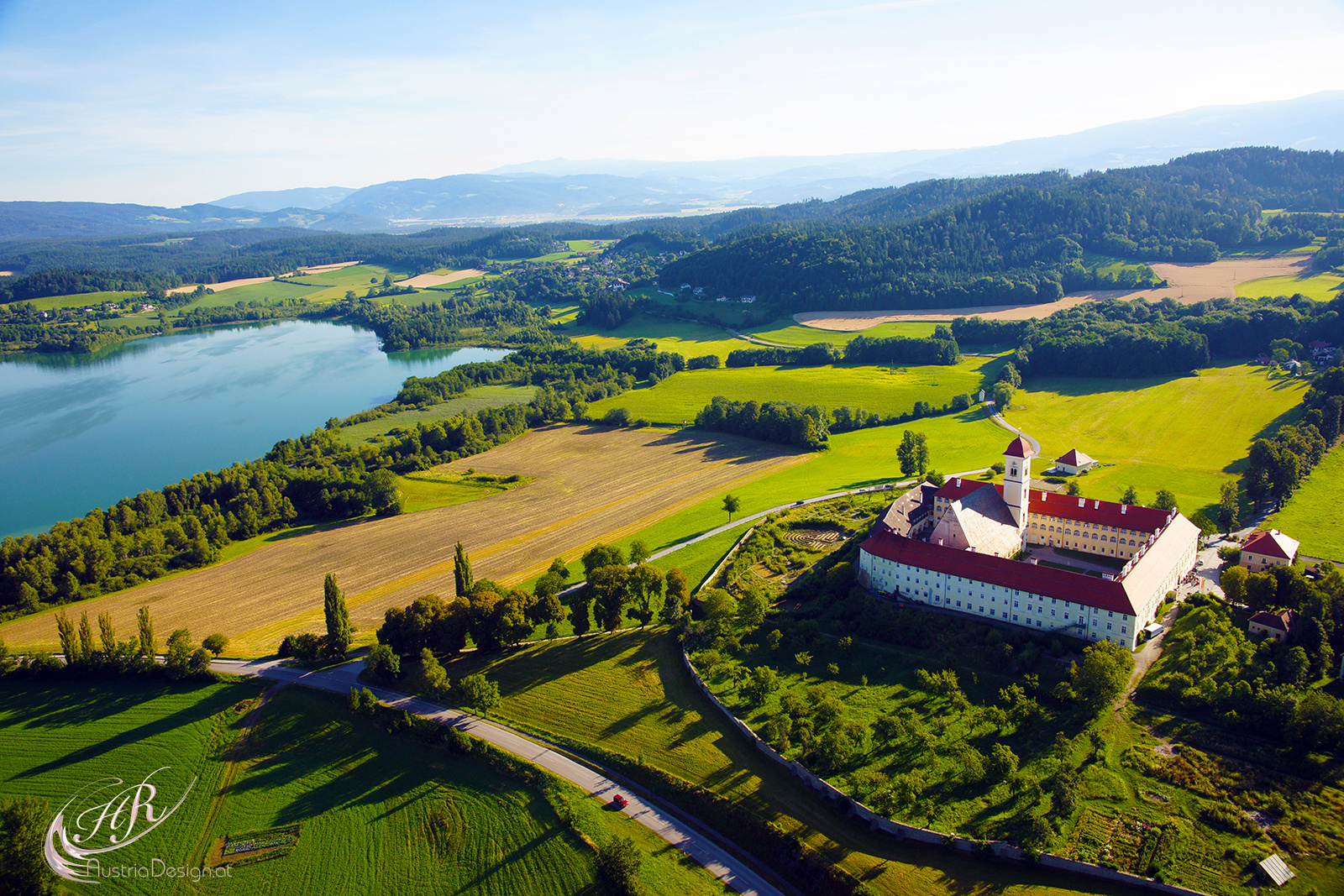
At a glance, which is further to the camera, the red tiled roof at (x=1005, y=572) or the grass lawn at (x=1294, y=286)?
the grass lawn at (x=1294, y=286)

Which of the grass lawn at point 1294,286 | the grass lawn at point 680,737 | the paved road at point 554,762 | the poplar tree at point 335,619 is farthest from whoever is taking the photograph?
the grass lawn at point 1294,286

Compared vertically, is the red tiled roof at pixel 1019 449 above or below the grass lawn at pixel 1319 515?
above

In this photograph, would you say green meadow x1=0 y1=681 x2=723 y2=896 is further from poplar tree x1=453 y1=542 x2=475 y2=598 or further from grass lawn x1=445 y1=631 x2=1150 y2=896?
poplar tree x1=453 y1=542 x2=475 y2=598

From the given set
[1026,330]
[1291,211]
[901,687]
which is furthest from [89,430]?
[1291,211]

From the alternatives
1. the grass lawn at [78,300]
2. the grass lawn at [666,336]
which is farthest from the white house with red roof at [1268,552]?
the grass lawn at [78,300]

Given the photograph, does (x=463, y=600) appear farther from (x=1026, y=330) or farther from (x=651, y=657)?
(x=1026, y=330)

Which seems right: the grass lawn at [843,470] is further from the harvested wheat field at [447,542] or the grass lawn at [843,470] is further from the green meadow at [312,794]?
the green meadow at [312,794]

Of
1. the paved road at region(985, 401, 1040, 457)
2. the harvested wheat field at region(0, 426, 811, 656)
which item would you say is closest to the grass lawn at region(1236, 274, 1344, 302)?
the paved road at region(985, 401, 1040, 457)
